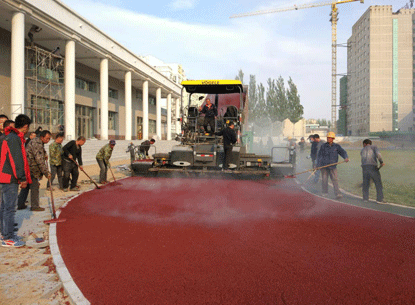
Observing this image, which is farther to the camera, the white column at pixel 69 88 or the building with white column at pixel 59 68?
the white column at pixel 69 88

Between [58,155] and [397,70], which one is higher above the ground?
[397,70]

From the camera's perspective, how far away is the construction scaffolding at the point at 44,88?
21.9 metres

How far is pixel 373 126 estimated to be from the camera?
80188 millimetres

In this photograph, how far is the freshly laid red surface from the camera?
3035 mm

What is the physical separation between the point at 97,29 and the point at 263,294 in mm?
26435

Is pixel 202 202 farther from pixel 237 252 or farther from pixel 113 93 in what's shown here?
pixel 113 93

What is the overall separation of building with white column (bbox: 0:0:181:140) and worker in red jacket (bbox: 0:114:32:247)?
1493 centimetres

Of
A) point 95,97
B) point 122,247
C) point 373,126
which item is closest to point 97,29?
point 95,97

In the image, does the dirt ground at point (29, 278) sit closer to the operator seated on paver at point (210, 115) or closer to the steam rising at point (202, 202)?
the steam rising at point (202, 202)

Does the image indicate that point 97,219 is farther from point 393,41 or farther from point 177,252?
point 393,41

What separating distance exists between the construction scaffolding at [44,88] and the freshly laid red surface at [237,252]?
1806 cm

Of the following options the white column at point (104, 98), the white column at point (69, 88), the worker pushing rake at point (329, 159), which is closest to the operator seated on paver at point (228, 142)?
the worker pushing rake at point (329, 159)

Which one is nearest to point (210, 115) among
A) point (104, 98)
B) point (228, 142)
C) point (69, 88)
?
point (228, 142)

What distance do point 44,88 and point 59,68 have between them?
386 centimetres
